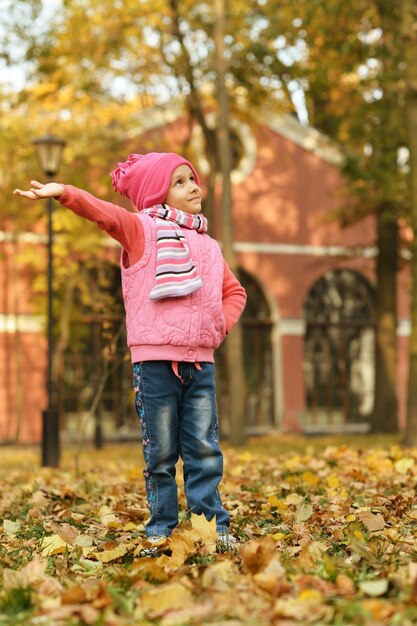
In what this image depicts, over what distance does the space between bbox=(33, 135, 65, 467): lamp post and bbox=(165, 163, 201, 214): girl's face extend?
7.49 metres

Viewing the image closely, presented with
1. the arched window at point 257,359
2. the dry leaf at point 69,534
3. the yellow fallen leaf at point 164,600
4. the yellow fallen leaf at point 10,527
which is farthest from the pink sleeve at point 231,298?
the arched window at point 257,359

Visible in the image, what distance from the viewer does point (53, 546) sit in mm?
4570

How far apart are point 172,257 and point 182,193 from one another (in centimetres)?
37

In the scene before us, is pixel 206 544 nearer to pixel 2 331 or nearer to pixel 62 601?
pixel 62 601

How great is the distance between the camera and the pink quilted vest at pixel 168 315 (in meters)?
4.54

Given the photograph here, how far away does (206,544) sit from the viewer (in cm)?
427

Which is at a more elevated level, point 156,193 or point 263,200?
point 263,200

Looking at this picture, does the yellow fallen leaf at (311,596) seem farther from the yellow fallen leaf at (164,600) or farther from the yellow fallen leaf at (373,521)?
the yellow fallen leaf at (373,521)

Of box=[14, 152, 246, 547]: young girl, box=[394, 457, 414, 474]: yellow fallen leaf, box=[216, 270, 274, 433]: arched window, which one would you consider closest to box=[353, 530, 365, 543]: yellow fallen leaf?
box=[14, 152, 246, 547]: young girl

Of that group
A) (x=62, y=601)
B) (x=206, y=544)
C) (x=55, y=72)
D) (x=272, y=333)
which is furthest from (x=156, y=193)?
(x=272, y=333)

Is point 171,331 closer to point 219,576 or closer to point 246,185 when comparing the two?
point 219,576

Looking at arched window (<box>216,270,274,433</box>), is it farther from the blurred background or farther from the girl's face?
the girl's face

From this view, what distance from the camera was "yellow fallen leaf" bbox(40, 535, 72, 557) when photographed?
14.8 feet

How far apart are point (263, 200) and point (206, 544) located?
22561 millimetres
